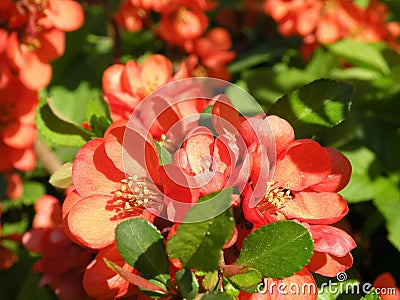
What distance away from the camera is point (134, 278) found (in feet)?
1.82

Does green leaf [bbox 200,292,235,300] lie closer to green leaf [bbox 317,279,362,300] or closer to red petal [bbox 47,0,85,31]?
green leaf [bbox 317,279,362,300]

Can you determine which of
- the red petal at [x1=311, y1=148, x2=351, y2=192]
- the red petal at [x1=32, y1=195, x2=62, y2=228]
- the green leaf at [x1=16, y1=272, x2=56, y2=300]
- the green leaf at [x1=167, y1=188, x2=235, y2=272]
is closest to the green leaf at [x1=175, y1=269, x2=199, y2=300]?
the green leaf at [x1=167, y1=188, x2=235, y2=272]

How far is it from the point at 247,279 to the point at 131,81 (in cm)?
48

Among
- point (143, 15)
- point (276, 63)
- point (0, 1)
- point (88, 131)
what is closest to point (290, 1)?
point (276, 63)

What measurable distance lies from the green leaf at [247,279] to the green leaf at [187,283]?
1.8 inches

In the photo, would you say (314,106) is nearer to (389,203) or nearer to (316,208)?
(316,208)

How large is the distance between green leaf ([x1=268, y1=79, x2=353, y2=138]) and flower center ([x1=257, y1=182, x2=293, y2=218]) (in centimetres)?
11

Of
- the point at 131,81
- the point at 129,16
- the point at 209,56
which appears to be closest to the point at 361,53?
the point at 209,56

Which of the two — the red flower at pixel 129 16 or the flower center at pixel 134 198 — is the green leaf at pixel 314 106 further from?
the red flower at pixel 129 16

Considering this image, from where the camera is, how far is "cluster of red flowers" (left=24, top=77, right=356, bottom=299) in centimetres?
62

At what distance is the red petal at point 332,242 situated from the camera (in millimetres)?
628

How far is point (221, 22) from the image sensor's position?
6.00 ft

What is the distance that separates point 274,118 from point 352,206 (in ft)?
2.49

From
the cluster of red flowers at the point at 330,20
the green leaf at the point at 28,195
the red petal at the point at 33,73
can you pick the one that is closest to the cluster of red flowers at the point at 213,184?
the red petal at the point at 33,73
